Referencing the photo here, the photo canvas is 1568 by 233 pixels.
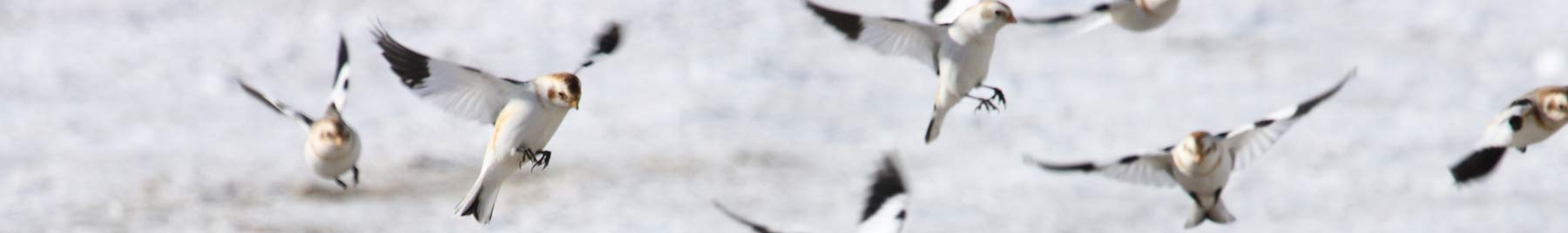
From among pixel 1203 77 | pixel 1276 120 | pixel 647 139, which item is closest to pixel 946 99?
pixel 1276 120

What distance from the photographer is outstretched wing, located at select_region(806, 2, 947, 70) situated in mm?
4852

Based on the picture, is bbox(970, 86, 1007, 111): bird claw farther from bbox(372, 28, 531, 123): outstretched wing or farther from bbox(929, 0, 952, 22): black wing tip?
bbox(372, 28, 531, 123): outstretched wing

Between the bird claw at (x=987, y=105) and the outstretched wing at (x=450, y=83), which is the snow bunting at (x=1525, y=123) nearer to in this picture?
the bird claw at (x=987, y=105)

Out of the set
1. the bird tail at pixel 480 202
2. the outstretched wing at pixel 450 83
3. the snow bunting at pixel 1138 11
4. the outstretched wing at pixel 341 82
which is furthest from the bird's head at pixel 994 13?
the outstretched wing at pixel 341 82

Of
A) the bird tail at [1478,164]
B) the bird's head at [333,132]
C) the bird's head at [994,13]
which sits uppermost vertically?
the bird's head at [333,132]

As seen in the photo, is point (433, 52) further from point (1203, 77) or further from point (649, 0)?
point (1203, 77)

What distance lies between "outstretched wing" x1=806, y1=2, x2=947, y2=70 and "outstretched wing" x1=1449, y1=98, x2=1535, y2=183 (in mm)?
1254

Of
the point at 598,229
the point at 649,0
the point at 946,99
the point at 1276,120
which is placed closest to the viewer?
the point at 1276,120

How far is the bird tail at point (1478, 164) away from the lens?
5203 mm

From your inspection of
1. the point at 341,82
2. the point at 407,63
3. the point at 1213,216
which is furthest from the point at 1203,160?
the point at 341,82

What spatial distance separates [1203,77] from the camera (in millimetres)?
7074

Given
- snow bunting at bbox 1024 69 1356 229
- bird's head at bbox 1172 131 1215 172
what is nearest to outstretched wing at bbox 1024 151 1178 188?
snow bunting at bbox 1024 69 1356 229

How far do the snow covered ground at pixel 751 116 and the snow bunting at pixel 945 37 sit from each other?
941mm

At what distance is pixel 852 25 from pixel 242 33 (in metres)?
3.16
